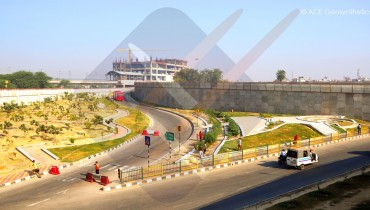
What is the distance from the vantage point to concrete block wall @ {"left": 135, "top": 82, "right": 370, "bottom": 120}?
5997cm

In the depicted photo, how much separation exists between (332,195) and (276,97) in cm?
4898

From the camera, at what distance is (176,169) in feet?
91.1

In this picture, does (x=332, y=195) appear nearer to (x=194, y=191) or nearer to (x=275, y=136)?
(x=194, y=191)

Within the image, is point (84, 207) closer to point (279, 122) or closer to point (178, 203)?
point (178, 203)

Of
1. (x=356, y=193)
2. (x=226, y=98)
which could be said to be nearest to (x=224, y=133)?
(x=356, y=193)

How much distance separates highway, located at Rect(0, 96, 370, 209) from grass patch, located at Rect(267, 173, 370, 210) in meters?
1.96

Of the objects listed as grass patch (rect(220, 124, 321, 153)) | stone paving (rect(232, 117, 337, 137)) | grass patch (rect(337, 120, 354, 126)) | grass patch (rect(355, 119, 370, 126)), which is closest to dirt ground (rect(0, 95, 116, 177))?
grass patch (rect(220, 124, 321, 153))

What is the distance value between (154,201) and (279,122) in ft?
113

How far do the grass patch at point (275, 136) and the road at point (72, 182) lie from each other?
765cm

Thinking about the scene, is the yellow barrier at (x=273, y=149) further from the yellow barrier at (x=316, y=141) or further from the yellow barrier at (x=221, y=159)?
the yellow barrier at (x=221, y=159)

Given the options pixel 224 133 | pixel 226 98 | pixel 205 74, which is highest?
pixel 205 74

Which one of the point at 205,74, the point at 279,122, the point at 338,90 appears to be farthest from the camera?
the point at 205,74

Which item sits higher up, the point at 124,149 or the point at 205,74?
the point at 205,74

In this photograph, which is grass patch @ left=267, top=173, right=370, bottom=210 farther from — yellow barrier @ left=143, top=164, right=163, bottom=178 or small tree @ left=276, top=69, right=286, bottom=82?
small tree @ left=276, top=69, right=286, bottom=82
